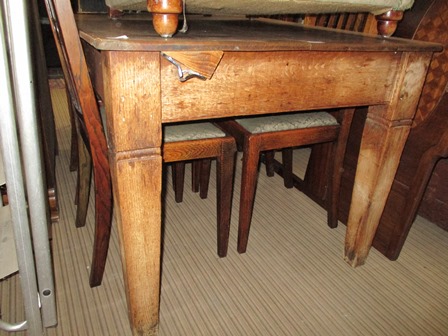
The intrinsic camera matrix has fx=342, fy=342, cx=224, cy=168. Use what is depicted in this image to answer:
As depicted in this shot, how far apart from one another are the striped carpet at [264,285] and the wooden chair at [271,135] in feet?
0.59

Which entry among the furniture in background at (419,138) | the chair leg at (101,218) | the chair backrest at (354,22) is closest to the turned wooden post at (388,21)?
the furniture in background at (419,138)

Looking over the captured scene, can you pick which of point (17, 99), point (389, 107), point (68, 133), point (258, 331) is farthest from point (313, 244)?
point (68, 133)

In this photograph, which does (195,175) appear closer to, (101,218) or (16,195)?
(101,218)

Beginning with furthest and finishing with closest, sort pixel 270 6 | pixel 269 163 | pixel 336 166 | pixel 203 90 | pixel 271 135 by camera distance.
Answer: pixel 269 163
pixel 336 166
pixel 271 135
pixel 270 6
pixel 203 90

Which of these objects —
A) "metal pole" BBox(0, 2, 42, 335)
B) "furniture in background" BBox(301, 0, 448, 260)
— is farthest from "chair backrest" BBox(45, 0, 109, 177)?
"furniture in background" BBox(301, 0, 448, 260)

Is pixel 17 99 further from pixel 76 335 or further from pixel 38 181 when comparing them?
pixel 76 335

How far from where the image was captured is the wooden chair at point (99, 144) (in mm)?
767

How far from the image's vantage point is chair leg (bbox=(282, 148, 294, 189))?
1798 mm

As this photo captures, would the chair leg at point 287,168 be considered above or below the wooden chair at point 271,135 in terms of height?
below

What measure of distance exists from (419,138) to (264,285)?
0.78 metres

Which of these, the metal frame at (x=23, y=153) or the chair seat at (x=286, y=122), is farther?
the chair seat at (x=286, y=122)

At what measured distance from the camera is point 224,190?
1.24m

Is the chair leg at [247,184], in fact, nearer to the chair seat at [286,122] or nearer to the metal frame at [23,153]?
the chair seat at [286,122]

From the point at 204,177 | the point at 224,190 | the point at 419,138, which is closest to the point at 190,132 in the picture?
the point at 224,190
